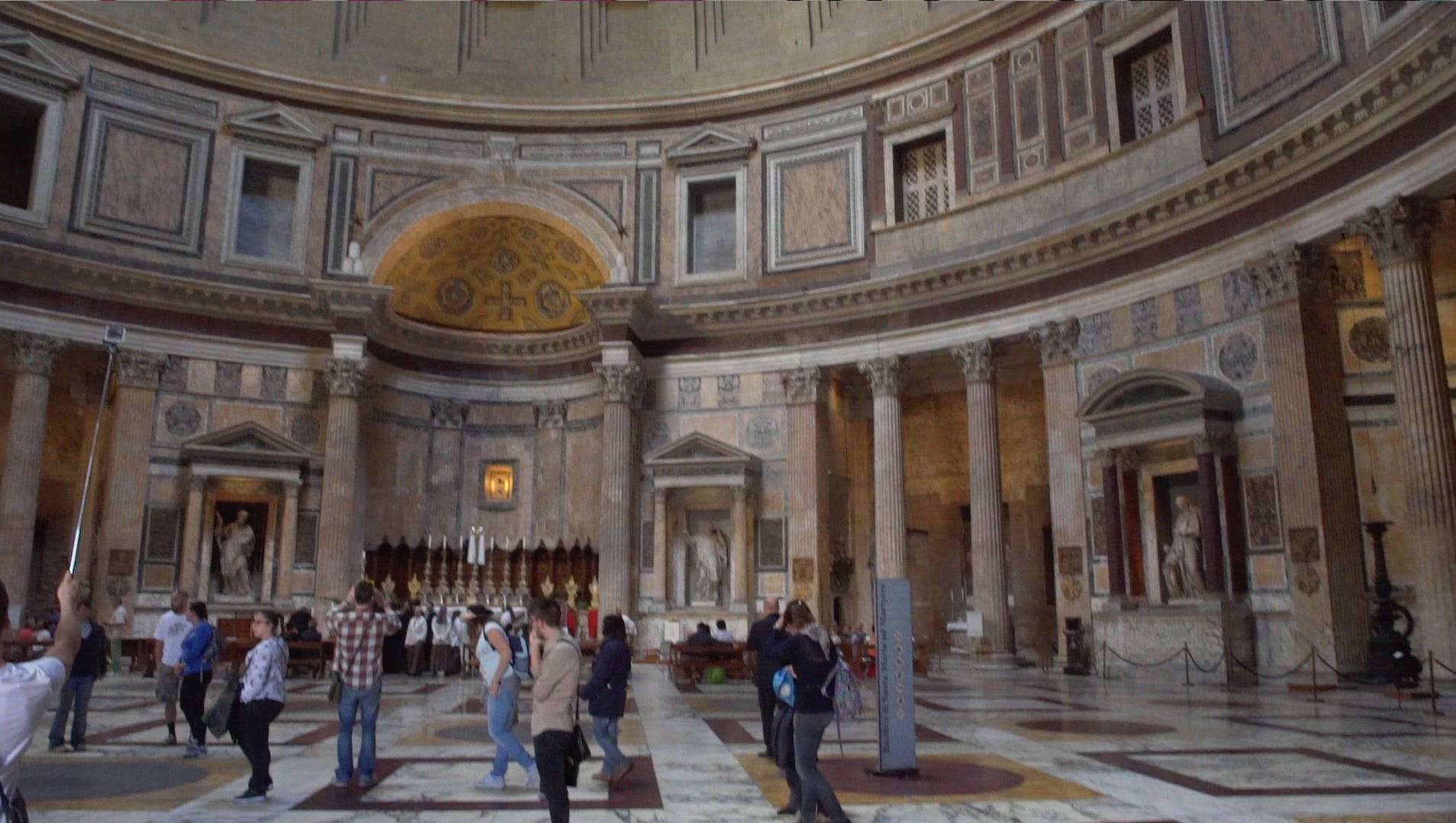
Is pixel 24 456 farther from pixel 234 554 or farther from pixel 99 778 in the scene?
pixel 99 778

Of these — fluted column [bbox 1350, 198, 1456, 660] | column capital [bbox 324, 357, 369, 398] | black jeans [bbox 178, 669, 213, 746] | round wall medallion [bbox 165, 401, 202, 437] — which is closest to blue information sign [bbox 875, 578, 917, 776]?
black jeans [bbox 178, 669, 213, 746]

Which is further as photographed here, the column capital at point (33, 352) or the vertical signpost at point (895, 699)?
the column capital at point (33, 352)

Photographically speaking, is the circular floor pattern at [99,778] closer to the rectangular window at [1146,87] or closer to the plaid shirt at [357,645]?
the plaid shirt at [357,645]

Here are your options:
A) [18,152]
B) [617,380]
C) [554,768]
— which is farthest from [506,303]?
[554,768]

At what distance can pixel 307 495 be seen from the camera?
24766mm

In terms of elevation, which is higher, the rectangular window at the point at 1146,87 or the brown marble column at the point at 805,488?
the rectangular window at the point at 1146,87

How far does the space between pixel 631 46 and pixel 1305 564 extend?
67.8 feet

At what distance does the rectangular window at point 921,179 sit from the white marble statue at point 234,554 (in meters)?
16.7

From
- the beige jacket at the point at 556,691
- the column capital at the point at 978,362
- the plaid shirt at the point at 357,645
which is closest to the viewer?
the beige jacket at the point at 556,691

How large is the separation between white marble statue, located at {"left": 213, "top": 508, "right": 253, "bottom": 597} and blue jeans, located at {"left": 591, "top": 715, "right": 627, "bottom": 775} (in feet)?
61.2

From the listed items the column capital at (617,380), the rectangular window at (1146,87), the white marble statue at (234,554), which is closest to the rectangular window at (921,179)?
the rectangular window at (1146,87)

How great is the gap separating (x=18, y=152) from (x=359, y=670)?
22423mm

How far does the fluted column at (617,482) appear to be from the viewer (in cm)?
2466

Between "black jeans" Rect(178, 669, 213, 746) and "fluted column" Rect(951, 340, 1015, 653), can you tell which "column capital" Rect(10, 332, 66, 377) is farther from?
"fluted column" Rect(951, 340, 1015, 653)
